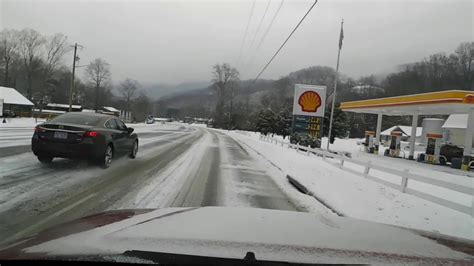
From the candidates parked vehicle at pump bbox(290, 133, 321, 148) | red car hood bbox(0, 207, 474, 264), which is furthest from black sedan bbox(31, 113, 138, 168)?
parked vehicle at pump bbox(290, 133, 321, 148)

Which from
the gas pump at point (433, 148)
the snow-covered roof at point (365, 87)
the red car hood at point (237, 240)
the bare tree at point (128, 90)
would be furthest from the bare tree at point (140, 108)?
the red car hood at point (237, 240)

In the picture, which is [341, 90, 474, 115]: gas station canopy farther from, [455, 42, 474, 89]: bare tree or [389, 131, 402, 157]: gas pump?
[455, 42, 474, 89]: bare tree

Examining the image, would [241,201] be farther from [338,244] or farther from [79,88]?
[79,88]

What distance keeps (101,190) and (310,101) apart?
89.3ft

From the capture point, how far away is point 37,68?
302ft

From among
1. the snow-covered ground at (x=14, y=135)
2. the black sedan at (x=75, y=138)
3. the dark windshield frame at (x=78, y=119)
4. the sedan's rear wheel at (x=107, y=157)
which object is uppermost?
the dark windshield frame at (x=78, y=119)

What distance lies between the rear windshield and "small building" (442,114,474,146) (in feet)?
154

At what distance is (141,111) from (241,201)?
115865 mm

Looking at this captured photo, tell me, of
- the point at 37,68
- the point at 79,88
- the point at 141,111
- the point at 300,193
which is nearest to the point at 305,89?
the point at 300,193

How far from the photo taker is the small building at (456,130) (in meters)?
46.6

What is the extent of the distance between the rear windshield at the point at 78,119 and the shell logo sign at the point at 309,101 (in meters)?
24.2

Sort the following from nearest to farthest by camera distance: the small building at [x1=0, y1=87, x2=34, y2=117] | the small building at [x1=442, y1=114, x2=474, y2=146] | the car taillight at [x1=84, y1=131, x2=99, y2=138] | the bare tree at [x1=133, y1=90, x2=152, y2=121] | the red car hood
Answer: the red car hood < the car taillight at [x1=84, y1=131, x2=99, y2=138] < the small building at [x1=442, y1=114, x2=474, y2=146] < the small building at [x1=0, y1=87, x2=34, y2=117] < the bare tree at [x1=133, y1=90, x2=152, y2=121]

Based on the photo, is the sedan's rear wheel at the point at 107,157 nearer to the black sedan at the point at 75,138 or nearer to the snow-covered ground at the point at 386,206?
the black sedan at the point at 75,138

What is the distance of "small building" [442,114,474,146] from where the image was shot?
46.6 m
